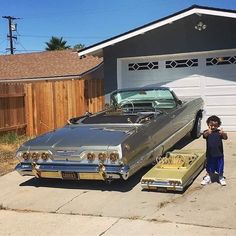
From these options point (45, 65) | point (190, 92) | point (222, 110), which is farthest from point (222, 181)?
point (45, 65)

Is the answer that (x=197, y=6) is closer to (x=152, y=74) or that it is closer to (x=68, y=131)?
(x=152, y=74)

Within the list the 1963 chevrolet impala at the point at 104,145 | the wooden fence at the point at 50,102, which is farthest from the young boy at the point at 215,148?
the wooden fence at the point at 50,102

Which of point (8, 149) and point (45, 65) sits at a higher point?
point (45, 65)

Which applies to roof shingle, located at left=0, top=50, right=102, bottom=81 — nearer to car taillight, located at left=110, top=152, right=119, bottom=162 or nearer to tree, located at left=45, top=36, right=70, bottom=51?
car taillight, located at left=110, top=152, right=119, bottom=162

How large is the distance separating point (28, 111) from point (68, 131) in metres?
6.23

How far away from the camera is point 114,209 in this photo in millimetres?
6477

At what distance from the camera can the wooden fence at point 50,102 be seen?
45.7 ft

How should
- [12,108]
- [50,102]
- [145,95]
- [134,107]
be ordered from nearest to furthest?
[134,107] < [145,95] < [12,108] < [50,102]

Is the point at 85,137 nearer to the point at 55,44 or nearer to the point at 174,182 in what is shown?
the point at 174,182

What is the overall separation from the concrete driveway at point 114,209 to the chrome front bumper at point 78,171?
0.29 metres

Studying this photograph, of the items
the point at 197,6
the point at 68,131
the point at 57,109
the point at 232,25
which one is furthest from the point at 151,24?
the point at 68,131

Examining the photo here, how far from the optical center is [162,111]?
363 inches

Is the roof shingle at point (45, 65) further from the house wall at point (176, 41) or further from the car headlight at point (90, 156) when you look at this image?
the car headlight at point (90, 156)

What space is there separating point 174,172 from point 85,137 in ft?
5.29
